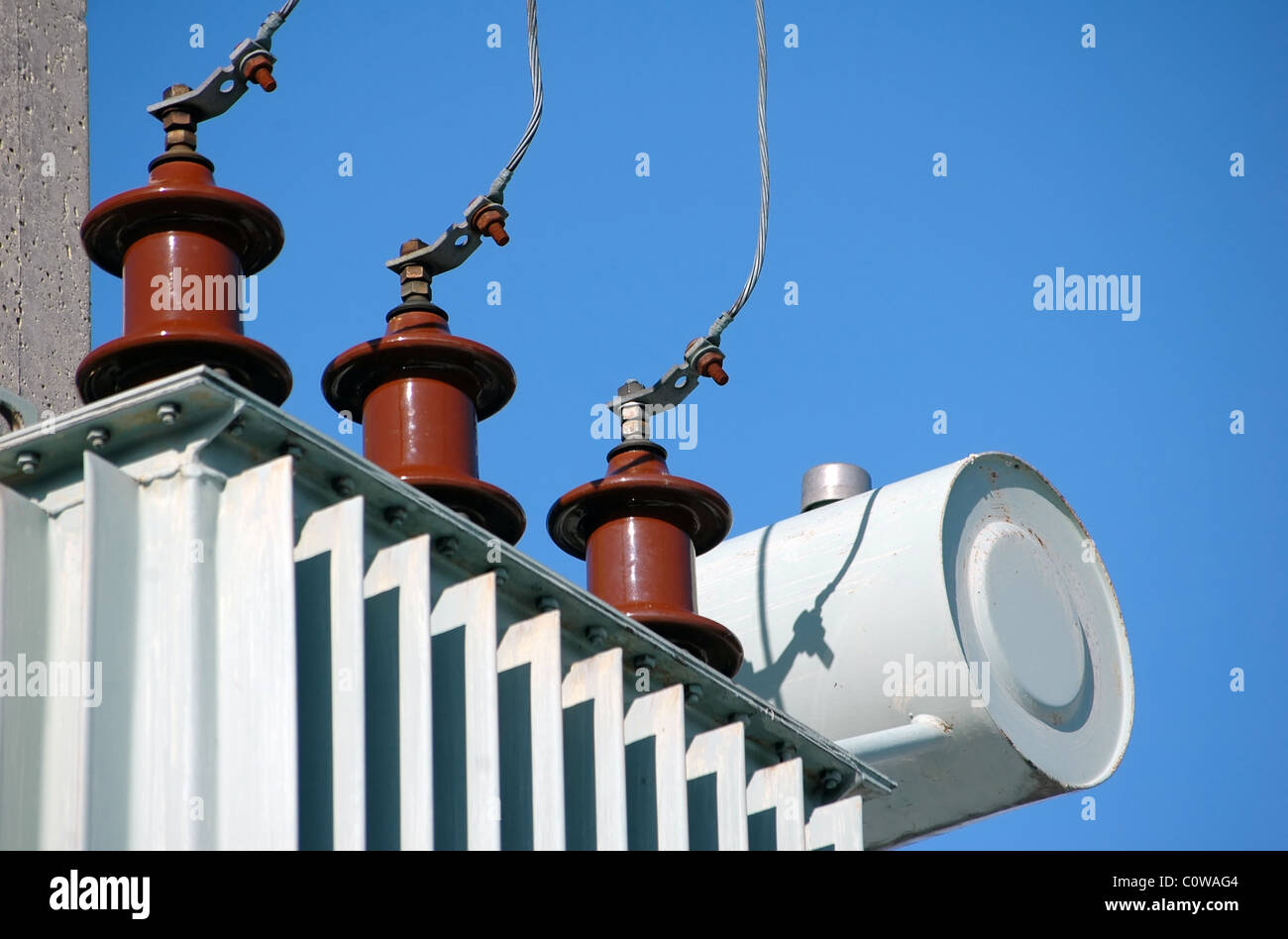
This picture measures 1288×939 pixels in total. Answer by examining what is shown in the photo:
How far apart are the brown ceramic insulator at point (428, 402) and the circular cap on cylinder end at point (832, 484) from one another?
3.40m

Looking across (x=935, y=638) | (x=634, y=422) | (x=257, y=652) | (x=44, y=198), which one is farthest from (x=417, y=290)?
(x=935, y=638)

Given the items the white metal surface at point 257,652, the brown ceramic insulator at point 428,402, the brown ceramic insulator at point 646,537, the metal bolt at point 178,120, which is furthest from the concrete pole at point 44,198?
the white metal surface at point 257,652

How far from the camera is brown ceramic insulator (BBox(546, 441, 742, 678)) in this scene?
25.9 ft

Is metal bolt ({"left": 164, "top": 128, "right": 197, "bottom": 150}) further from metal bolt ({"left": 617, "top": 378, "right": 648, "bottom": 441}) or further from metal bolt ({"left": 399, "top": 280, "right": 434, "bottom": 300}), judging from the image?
metal bolt ({"left": 617, "top": 378, "right": 648, "bottom": 441})

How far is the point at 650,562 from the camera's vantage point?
795 cm

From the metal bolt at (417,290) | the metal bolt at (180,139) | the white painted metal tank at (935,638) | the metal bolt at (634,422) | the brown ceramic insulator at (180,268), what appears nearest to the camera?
the brown ceramic insulator at (180,268)

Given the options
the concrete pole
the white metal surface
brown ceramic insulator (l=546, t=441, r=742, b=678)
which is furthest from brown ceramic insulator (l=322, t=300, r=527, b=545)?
the concrete pole

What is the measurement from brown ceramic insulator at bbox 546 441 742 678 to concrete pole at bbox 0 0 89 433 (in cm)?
205

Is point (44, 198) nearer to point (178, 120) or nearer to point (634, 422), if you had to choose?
point (178, 120)

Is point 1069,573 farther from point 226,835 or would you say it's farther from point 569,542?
point 226,835

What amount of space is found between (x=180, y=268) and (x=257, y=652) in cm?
149

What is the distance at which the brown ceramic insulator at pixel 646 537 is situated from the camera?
7.90 m

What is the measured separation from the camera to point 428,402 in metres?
7.40

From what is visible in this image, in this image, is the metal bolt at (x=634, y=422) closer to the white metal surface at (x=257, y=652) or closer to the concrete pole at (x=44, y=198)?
the white metal surface at (x=257, y=652)
